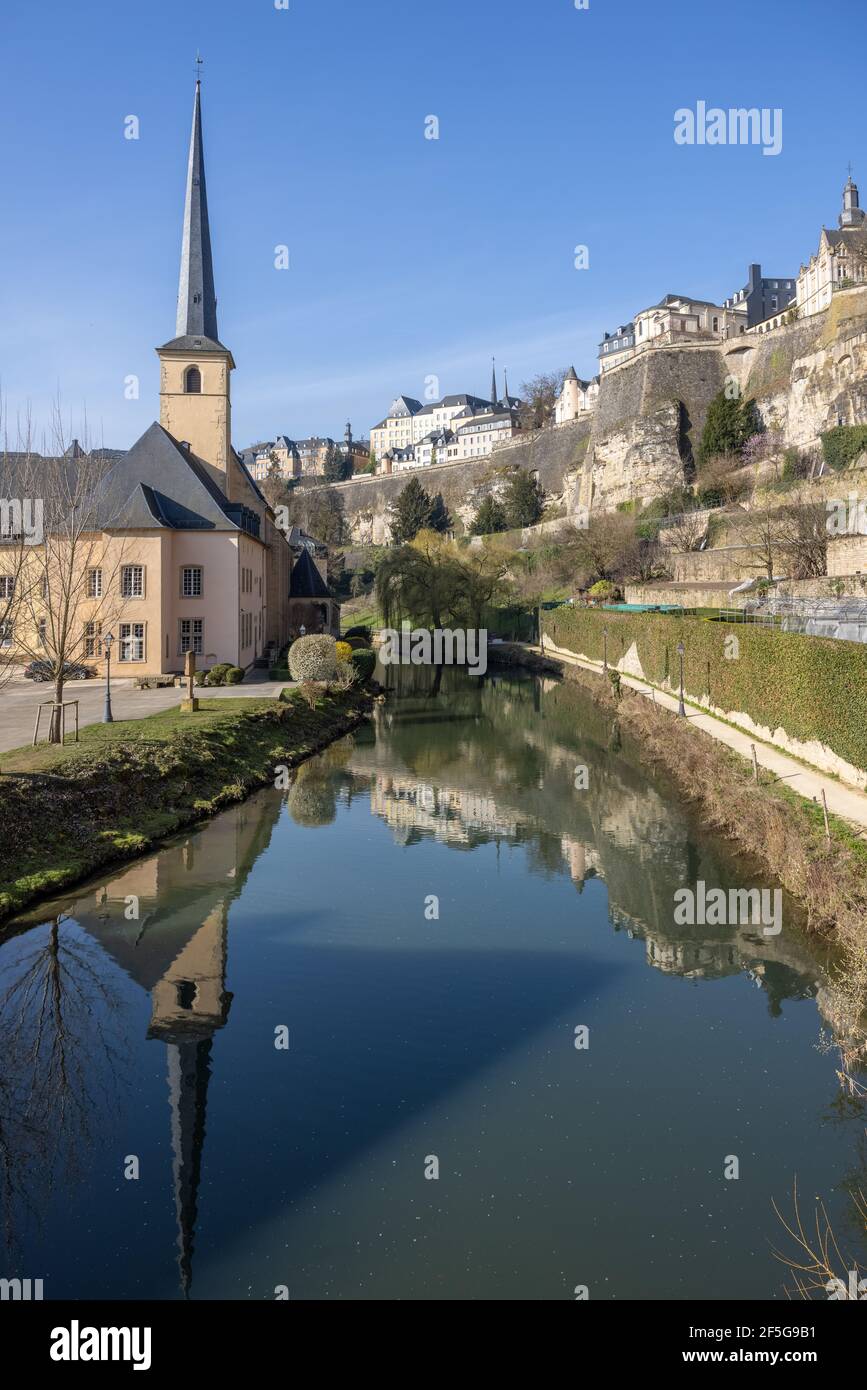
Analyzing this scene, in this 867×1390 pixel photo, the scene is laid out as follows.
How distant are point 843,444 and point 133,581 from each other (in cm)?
3353

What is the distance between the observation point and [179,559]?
36969 millimetres

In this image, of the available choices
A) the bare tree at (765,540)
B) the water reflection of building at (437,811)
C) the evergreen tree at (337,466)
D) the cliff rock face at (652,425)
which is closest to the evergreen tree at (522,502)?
the cliff rock face at (652,425)

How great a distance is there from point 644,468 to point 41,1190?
2792 inches

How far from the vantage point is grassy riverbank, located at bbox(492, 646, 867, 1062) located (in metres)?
10.9

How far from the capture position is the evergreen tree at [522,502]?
86.4m

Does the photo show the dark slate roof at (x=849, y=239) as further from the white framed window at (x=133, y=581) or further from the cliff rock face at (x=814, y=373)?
the white framed window at (x=133, y=581)

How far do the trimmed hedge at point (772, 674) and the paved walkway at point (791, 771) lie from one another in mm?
496

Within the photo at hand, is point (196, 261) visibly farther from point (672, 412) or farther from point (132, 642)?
point (672, 412)

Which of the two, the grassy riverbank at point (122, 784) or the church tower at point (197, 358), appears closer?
the grassy riverbank at point (122, 784)

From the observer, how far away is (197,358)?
41562 mm

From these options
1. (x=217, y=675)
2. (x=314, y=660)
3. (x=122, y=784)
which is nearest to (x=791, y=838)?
(x=122, y=784)

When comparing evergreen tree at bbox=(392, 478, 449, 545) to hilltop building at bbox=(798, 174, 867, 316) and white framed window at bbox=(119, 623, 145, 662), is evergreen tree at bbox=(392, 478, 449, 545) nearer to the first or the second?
hilltop building at bbox=(798, 174, 867, 316)

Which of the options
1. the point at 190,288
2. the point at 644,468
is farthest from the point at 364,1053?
the point at 644,468
